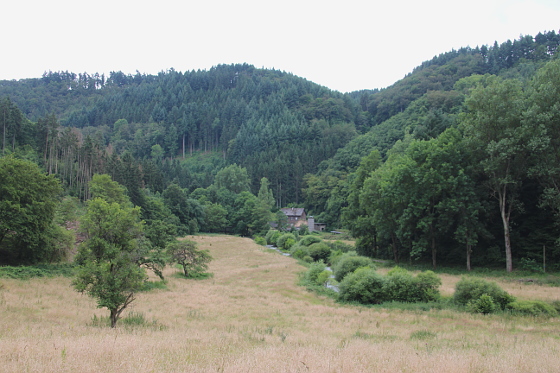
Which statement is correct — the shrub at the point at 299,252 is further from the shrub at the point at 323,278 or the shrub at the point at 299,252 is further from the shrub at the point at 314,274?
the shrub at the point at 323,278

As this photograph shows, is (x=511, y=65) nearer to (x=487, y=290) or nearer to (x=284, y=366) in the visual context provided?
(x=487, y=290)

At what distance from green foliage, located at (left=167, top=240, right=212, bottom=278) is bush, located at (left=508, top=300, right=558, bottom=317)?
29.0 meters

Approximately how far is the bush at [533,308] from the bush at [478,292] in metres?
0.54

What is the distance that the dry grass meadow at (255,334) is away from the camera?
7.89 metres

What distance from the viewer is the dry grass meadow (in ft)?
25.9

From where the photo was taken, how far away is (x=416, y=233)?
143 feet

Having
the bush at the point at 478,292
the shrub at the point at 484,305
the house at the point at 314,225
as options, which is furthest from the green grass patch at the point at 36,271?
the house at the point at 314,225

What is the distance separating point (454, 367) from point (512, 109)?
32.1 m

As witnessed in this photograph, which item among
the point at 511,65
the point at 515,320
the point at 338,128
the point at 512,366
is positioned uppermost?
the point at 511,65

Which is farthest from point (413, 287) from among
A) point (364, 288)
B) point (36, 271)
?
point (36, 271)

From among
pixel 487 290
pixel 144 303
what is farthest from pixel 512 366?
pixel 144 303

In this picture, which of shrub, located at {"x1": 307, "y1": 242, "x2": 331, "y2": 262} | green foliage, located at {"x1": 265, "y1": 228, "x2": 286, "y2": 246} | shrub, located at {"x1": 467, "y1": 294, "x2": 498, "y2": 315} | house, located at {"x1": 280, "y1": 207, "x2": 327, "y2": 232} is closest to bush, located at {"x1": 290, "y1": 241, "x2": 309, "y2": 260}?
shrub, located at {"x1": 307, "y1": 242, "x2": 331, "y2": 262}

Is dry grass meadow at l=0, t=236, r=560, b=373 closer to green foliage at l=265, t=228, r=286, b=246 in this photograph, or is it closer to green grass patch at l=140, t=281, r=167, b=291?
green grass patch at l=140, t=281, r=167, b=291

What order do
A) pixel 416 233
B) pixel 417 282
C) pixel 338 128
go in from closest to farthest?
pixel 417 282 → pixel 416 233 → pixel 338 128
